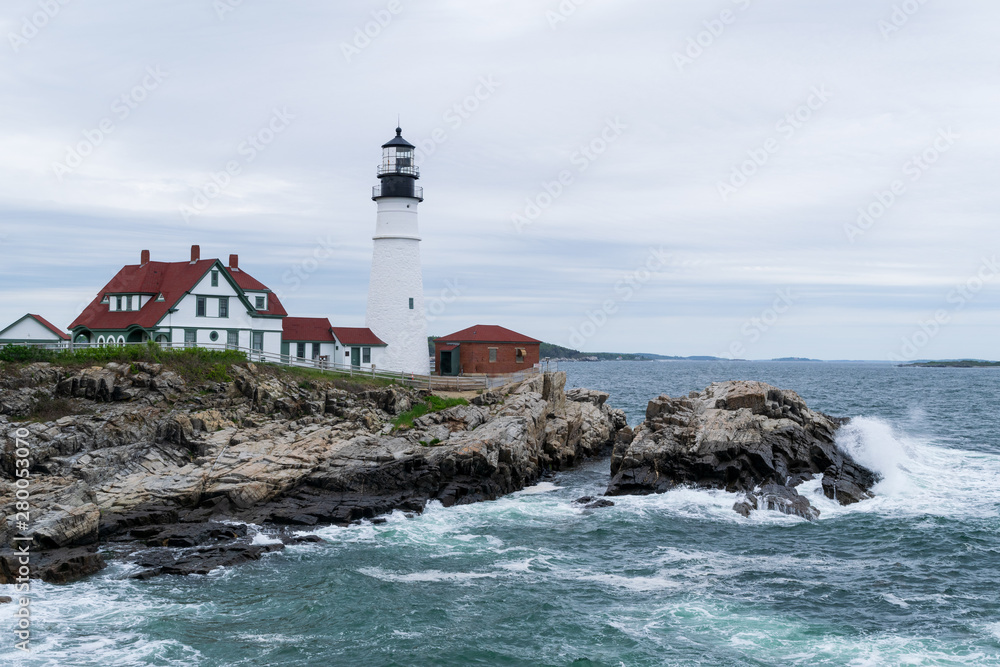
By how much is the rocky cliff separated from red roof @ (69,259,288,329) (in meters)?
5.97

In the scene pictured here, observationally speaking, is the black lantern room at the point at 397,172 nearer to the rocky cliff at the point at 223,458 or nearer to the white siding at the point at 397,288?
the white siding at the point at 397,288

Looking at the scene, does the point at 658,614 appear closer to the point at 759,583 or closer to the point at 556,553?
the point at 759,583

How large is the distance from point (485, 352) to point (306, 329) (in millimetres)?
9916

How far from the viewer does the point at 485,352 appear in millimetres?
45531

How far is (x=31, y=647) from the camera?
14.9 m

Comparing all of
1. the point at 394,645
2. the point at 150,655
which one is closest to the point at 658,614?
the point at 394,645

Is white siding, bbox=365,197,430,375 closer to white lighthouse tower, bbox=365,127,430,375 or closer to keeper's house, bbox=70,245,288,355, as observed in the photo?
white lighthouse tower, bbox=365,127,430,375

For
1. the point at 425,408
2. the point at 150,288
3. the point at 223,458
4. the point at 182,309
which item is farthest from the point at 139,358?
the point at 425,408

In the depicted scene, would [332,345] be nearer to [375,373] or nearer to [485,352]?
[375,373]

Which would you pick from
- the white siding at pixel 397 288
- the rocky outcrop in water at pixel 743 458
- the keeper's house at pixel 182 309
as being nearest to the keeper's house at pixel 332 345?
the white siding at pixel 397 288

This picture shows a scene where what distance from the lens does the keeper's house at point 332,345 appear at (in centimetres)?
4222

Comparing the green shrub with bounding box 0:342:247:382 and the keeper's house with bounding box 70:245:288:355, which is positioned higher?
the keeper's house with bounding box 70:245:288:355

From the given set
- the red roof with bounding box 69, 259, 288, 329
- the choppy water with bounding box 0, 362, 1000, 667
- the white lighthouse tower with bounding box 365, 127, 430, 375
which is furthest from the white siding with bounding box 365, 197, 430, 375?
the choppy water with bounding box 0, 362, 1000, 667

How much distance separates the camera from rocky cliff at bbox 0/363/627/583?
20781 mm
